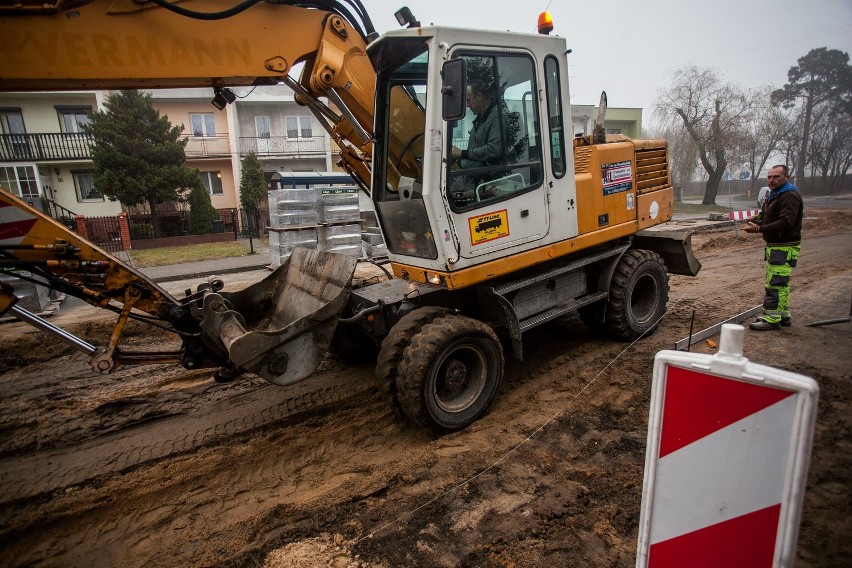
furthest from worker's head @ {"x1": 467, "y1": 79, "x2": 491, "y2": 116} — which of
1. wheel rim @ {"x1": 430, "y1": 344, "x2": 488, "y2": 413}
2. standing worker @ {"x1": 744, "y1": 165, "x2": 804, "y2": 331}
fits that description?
standing worker @ {"x1": 744, "y1": 165, "x2": 804, "y2": 331}

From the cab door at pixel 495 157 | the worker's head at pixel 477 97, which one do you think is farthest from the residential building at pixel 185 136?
the worker's head at pixel 477 97

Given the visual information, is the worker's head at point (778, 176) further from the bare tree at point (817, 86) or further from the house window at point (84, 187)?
the house window at point (84, 187)

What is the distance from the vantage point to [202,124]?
71.2 feet

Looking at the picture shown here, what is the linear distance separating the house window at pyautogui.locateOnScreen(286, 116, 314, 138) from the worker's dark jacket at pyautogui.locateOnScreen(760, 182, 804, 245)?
21.7 metres

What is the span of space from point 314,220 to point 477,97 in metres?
6.93

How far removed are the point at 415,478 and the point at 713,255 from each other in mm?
9971

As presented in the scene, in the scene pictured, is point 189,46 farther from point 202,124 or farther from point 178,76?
point 202,124

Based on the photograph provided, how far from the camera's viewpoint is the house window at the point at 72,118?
19719 mm

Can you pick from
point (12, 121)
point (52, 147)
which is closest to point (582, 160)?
point (52, 147)

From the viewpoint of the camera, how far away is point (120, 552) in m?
2.73

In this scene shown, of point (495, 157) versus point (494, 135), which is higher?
point (494, 135)

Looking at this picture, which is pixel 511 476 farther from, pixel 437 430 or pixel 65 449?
pixel 65 449

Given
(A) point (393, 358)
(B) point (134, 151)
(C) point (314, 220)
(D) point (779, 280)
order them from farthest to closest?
(B) point (134, 151), (C) point (314, 220), (D) point (779, 280), (A) point (393, 358)

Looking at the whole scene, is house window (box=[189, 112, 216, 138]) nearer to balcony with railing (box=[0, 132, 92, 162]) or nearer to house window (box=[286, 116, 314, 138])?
house window (box=[286, 116, 314, 138])
